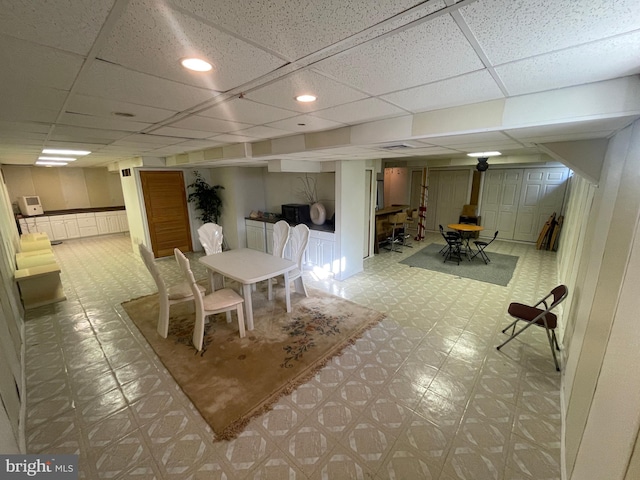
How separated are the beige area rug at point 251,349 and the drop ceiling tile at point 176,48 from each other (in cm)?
226

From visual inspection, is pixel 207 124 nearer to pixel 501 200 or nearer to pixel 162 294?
pixel 162 294

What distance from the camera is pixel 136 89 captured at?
1373 millimetres

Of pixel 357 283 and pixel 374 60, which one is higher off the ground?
pixel 374 60

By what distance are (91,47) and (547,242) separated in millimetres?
8492

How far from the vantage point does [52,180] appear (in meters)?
7.65

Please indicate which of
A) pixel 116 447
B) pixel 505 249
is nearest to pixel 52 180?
pixel 116 447

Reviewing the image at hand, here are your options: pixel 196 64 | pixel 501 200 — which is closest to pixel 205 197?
pixel 196 64

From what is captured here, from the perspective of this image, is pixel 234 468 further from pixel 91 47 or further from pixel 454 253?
pixel 454 253

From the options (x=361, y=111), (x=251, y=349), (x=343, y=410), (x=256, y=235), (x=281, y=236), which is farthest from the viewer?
(x=256, y=235)

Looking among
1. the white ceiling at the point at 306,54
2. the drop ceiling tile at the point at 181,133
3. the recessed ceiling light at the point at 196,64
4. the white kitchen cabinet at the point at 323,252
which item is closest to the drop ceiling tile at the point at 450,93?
the white ceiling at the point at 306,54

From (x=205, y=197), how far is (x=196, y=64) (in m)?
5.78

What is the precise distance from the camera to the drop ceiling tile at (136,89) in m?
1.17

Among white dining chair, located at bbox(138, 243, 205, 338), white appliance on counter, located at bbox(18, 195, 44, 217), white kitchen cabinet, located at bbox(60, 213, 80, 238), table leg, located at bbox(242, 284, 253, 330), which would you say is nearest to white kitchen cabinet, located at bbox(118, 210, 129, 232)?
white kitchen cabinet, located at bbox(60, 213, 80, 238)

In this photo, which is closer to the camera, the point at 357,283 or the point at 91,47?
the point at 91,47
